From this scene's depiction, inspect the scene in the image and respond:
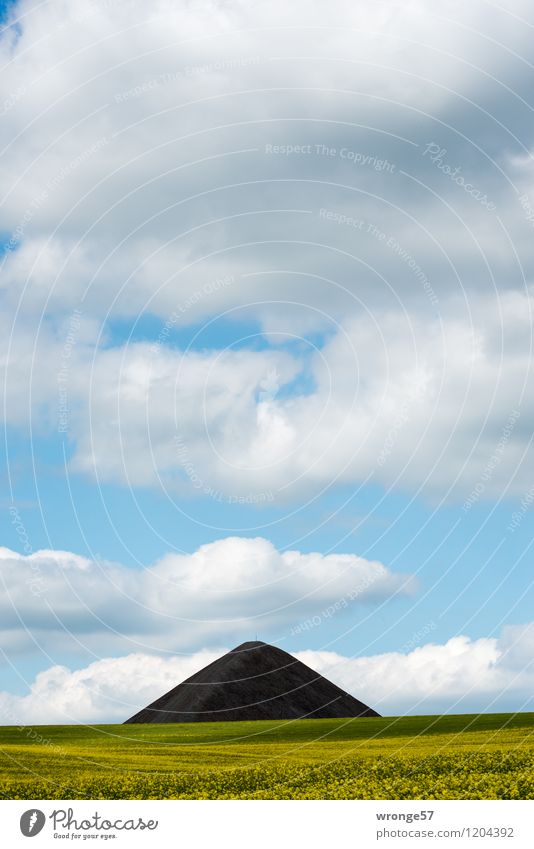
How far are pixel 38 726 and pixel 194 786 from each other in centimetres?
7837

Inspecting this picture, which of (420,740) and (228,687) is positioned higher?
(228,687)

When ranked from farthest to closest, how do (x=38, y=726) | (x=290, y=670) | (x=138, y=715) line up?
(x=290, y=670) < (x=138, y=715) < (x=38, y=726)

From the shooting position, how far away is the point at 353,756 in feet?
164

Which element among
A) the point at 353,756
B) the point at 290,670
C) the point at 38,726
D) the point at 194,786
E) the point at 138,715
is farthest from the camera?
the point at 290,670

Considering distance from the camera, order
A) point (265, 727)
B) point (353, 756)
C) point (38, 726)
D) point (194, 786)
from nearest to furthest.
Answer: point (194, 786), point (353, 756), point (265, 727), point (38, 726)

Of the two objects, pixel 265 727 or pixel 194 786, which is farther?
pixel 265 727
